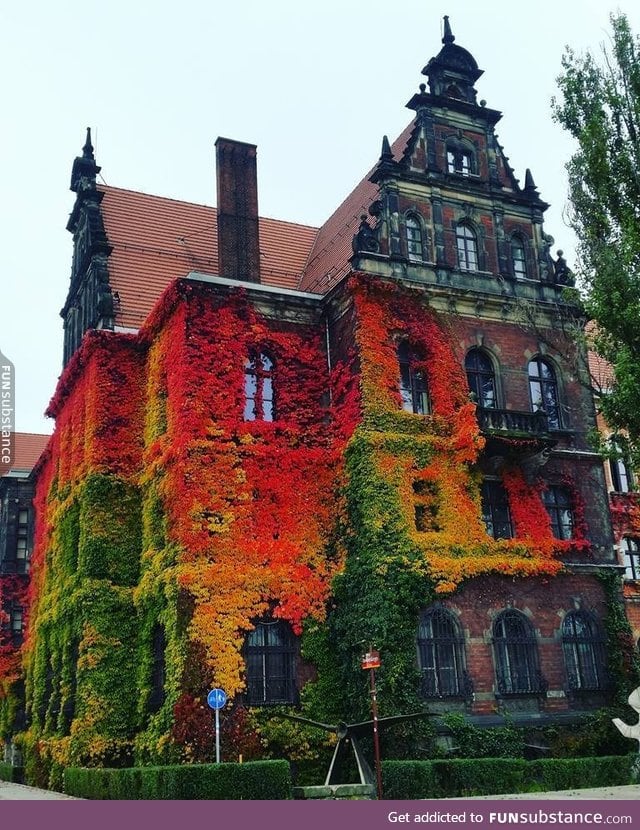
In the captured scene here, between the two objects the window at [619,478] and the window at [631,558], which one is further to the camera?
the window at [619,478]

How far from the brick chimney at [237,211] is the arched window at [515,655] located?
45.4 ft

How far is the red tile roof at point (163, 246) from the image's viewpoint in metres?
34.7

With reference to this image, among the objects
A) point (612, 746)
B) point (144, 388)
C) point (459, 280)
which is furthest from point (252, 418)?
point (612, 746)

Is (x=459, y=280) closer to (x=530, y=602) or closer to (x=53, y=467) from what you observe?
(x=530, y=602)

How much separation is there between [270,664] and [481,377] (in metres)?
11.2

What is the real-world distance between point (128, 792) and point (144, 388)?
13854 millimetres

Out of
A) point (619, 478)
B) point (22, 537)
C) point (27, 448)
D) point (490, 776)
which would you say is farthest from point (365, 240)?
point (27, 448)

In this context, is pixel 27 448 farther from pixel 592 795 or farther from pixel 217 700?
pixel 592 795

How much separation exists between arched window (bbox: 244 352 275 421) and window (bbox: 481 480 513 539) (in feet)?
23.0

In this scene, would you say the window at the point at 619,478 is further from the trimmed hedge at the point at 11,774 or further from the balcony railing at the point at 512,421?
the trimmed hedge at the point at 11,774

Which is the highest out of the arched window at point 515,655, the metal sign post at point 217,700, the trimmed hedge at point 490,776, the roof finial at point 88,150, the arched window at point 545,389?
the roof finial at point 88,150

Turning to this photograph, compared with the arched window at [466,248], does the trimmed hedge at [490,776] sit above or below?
below

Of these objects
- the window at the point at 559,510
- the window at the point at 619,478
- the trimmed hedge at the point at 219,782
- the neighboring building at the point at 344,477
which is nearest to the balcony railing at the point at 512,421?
the neighboring building at the point at 344,477

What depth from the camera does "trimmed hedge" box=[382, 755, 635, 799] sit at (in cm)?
2255
